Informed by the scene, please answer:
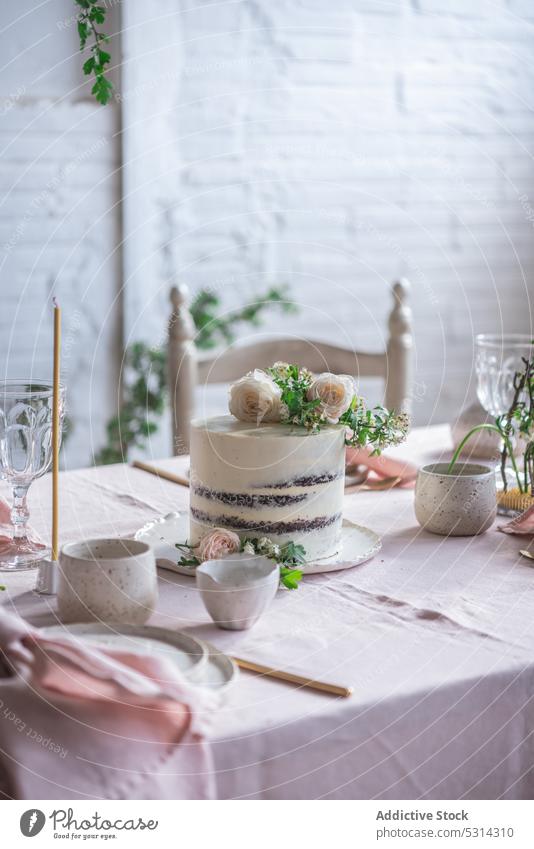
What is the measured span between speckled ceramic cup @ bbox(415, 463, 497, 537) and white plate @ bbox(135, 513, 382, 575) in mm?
86

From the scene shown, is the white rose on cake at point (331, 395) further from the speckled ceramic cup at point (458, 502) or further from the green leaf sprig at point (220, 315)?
the green leaf sprig at point (220, 315)

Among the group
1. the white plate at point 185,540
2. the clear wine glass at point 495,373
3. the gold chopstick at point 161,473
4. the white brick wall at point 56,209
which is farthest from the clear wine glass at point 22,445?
the white brick wall at point 56,209

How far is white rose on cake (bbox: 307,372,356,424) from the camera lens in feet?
3.54

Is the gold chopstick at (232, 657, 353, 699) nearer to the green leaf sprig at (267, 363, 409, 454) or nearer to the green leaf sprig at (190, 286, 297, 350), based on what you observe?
the green leaf sprig at (267, 363, 409, 454)

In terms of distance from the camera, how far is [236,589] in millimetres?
892

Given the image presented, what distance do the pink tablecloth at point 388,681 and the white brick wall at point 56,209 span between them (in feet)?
4.94

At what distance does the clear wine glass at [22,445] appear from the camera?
1128 millimetres

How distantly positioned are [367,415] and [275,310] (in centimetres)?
169

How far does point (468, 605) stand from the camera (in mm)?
993

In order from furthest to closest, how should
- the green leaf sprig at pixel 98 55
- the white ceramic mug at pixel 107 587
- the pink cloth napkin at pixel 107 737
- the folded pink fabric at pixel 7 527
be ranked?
the green leaf sprig at pixel 98 55, the folded pink fabric at pixel 7 527, the white ceramic mug at pixel 107 587, the pink cloth napkin at pixel 107 737

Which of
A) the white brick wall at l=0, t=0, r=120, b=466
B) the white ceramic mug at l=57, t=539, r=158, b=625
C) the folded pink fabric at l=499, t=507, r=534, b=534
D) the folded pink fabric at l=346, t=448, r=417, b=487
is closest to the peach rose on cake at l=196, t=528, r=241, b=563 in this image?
the white ceramic mug at l=57, t=539, r=158, b=625

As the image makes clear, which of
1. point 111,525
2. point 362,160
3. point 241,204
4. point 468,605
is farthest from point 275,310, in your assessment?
point 468,605
